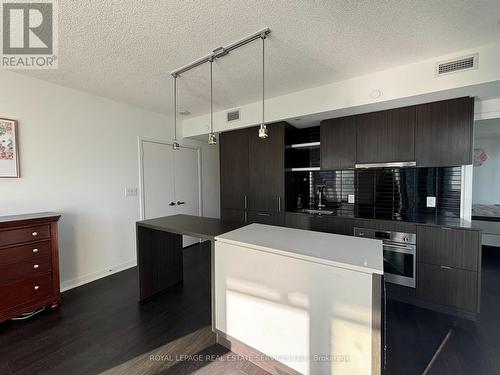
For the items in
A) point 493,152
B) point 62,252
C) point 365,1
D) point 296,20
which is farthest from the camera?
point 493,152

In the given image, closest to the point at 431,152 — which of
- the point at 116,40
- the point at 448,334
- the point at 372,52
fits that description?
the point at 372,52

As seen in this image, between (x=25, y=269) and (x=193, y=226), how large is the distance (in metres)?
1.66

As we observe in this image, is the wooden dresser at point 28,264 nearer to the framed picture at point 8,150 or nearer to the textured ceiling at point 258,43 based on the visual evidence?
the framed picture at point 8,150

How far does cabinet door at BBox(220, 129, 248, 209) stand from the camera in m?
3.63

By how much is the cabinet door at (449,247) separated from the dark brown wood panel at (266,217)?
1667 mm

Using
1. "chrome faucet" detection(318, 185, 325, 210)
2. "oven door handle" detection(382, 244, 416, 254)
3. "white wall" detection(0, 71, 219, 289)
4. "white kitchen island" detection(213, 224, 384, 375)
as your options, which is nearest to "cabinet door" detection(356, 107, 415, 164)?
"chrome faucet" detection(318, 185, 325, 210)

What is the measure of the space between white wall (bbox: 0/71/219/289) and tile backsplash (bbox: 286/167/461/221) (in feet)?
8.35

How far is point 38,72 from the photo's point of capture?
2.33 metres

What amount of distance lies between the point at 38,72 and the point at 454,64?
4196 mm

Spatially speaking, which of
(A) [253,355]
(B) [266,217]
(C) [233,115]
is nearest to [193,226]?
(A) [253,355]

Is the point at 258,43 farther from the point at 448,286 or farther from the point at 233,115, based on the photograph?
the point at 448,286

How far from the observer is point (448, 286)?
219cm

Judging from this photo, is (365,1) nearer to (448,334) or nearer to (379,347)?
(379,347)

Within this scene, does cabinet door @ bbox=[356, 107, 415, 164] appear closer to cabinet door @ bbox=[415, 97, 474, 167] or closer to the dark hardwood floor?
cabinet door @ bbox=[415, 97, 474, 167]
